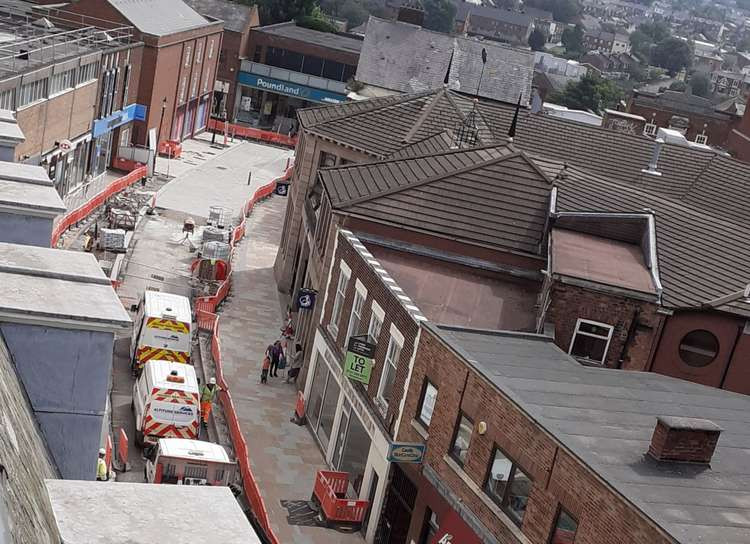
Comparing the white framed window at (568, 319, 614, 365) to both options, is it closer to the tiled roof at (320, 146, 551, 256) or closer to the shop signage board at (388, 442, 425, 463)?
the tiled roof at (320, 146, 551, 256)

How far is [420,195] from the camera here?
3384 cm

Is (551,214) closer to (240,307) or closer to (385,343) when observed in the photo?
(385,343)

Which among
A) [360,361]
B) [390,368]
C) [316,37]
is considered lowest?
[316,37]

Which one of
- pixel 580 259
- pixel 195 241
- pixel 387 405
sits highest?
pixel 580 259

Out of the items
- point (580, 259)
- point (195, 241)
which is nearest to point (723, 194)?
point (580, 259)

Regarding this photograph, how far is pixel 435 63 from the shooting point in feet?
235

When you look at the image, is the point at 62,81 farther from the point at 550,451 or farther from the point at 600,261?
the point at 550,451

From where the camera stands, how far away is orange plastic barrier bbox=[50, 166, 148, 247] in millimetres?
47812

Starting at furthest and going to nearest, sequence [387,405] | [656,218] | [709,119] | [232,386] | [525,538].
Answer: [709,119] < [232,386] < [656,218] < [387,405] < [525,538]

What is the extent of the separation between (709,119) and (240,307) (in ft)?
211

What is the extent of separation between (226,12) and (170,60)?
28731 millimetres

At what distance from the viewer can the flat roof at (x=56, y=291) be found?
28.8 ft

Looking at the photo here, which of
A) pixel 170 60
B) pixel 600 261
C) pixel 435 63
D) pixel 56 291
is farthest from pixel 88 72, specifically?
pixel 56 291

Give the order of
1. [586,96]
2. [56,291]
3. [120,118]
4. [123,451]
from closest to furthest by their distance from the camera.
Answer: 1. [56,291]
2. [123,451]
3. [120,118]
4. [586,96]
